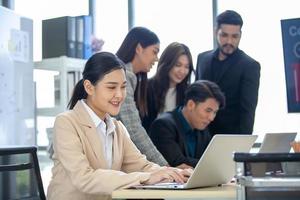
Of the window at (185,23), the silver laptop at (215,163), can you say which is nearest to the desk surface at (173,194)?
the silver laptop at (215,163)

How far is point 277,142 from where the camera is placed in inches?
77.2

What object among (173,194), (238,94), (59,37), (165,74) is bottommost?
(173,194)

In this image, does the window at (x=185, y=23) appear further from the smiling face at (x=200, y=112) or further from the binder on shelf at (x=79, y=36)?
the smiling face at (x=200, y=112)

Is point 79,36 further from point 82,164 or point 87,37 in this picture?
point 82,164

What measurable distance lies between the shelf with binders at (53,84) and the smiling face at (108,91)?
63.6 inches

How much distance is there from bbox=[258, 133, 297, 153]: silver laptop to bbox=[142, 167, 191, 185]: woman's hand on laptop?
0.34 meters

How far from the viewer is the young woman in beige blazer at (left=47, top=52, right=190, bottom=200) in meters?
1.62

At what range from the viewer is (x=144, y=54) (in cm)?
250

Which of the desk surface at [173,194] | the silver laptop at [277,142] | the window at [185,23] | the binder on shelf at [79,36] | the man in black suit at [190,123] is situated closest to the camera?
the desk surface at [173,194]

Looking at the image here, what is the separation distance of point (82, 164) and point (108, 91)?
0.31 metres

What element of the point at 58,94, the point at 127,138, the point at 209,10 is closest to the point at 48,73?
the point at 58,94

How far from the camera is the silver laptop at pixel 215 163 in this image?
1.50 metres

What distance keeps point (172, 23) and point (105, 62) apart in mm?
2320

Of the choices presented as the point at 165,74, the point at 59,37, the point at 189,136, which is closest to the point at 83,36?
the point at 59,37
